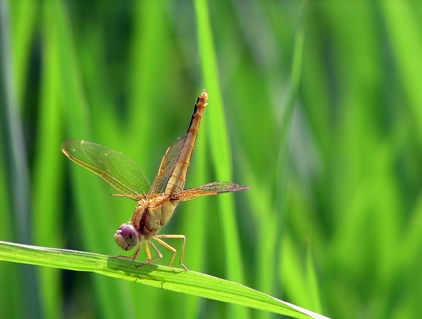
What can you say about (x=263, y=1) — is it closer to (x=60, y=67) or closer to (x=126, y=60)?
(x=126, y=60)

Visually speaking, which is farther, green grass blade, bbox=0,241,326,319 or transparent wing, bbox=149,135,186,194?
transparent wing, bbox=149,135,186,194

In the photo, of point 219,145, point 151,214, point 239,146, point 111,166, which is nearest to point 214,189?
point 219,145

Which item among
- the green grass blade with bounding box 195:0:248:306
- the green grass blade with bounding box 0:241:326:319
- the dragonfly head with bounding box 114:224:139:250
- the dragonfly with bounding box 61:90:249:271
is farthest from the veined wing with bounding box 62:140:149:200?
the green grass blade with bounding box 0:241:326:319

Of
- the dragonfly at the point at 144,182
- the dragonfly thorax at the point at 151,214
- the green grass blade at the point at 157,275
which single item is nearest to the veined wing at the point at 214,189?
→ the dragonfly at the point at 144,182

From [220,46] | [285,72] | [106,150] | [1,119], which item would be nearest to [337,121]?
[285,72]

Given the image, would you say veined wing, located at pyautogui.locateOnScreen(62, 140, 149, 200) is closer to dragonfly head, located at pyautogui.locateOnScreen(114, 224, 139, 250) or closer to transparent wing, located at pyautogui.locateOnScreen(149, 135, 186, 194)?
transparent wing, located at pyautogui.locateOnScreen(149, 135, 186, 194)

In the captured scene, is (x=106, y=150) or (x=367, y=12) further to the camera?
(x=367, y=12)

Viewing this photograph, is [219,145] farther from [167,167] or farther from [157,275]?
[157,275]
